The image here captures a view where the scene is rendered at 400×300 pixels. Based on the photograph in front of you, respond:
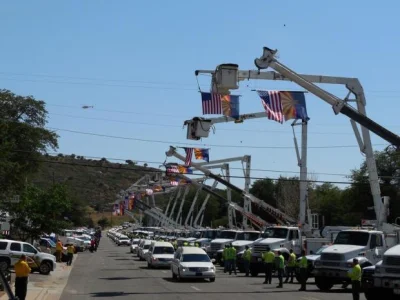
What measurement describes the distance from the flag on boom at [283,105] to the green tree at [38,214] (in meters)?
31.6

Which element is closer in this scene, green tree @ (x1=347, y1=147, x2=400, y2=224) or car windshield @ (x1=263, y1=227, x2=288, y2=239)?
car windshield @ (x1=263, y1=227, x2=288, y2=239)

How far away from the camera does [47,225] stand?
2450 inches

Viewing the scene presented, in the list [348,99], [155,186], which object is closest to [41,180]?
[155,186]

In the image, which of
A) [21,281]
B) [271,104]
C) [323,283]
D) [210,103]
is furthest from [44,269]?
[21,281]

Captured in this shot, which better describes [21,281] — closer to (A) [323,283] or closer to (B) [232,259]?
(A) [323,283]

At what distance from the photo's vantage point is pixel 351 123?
32.2 m

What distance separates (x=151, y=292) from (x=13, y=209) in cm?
3179

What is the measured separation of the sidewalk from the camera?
25.7 m

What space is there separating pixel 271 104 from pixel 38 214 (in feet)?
113

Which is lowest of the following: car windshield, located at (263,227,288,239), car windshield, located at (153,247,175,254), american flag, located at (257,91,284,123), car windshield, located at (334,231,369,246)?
car windshield, located at (153,247,175,254)

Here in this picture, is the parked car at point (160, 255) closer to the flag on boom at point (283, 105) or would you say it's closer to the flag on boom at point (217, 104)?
the flag on boom at point (217, 104)

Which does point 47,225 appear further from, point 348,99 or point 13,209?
point 348,99

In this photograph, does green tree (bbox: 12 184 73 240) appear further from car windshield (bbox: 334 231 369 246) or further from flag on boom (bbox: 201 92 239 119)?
car windshield (bbox: 334 231 369 246)

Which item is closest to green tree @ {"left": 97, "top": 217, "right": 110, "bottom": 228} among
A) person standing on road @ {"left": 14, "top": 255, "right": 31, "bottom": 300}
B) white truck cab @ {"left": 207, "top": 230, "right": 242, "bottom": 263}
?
white truck cab @ {"left": 207, "top": 230, "right": 242, "bottom": 263}
